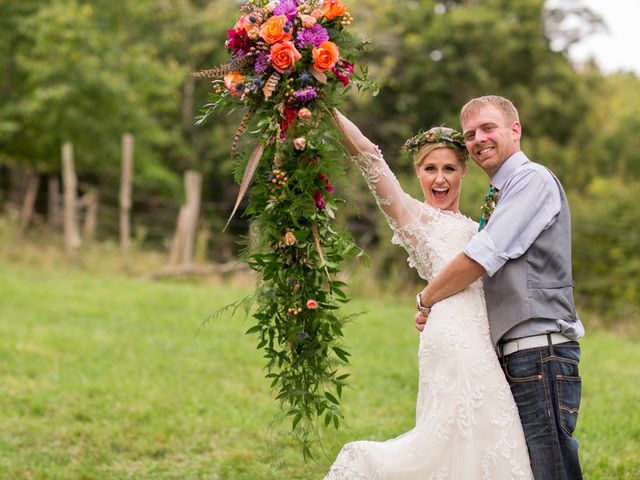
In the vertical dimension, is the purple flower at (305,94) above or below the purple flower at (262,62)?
below

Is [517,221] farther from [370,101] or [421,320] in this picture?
[370,101]

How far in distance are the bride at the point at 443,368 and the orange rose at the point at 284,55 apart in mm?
329

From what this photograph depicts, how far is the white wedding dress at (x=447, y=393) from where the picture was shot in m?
3.30

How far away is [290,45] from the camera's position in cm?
331

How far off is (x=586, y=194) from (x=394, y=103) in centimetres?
664

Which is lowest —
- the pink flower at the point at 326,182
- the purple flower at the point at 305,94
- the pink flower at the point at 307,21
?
the pink flower at the point at 326,182

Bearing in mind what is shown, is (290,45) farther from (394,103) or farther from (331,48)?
(394,103)

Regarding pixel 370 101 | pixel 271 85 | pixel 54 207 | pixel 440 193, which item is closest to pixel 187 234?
pixel 54 207

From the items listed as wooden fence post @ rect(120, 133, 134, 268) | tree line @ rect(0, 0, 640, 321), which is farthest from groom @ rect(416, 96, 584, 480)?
wooden fence post @ rect(120, 133, 134, 268)

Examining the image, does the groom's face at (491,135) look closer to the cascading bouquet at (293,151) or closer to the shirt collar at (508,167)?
the shirt collar at (508,167)

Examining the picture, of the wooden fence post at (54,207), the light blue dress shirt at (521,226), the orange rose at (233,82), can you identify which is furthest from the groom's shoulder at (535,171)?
the wooden fence post at (54,207)

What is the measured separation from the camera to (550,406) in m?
3.23

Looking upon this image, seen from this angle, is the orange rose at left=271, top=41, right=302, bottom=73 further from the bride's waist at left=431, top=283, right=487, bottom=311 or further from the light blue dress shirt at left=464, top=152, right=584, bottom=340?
the bride's waist at left=431, top=283, right=487, bottom=311

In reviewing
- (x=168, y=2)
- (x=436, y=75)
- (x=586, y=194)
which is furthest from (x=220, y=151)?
(x=586, y=194)
